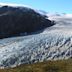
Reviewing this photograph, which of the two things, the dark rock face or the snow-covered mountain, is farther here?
the dark rock face

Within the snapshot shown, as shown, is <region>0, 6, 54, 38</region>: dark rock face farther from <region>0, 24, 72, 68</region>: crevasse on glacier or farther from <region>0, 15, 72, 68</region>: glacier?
<region>0, 24, 72, 68</region>: crevasse on glacier

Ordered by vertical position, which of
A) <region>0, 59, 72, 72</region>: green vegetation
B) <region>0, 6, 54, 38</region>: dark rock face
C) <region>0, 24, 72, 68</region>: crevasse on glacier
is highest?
<region>0, 6, 54, 38</region>: dark rock face

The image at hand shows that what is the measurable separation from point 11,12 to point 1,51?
73.8ft

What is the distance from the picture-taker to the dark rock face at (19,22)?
5560 centimetres

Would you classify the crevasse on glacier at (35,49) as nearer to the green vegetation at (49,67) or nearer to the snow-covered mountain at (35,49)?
the snow-covered mountain at (35,49)

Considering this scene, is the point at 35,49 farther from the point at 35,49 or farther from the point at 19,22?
the point at 19,22

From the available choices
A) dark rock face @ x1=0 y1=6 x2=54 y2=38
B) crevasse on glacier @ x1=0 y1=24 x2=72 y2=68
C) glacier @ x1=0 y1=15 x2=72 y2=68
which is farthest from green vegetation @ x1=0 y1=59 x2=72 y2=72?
dark rock face @ x1=0 y1=6 x2=54 y2=38

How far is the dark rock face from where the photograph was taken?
5560 cm

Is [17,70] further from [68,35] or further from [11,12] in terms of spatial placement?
[11,12]

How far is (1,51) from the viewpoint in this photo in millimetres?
39719

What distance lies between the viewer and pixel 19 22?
Result: 189 ft

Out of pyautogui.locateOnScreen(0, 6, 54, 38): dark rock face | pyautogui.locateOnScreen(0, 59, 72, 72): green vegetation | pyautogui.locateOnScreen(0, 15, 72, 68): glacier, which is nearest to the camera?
pyautogui.locateOnScreen(0, 59, 72, 72): green vegetation

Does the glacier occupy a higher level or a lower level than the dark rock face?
lower

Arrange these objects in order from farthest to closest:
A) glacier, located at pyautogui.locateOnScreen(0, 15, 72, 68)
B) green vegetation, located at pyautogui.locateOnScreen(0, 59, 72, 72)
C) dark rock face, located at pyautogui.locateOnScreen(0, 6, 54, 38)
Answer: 1. dark rock face, located at pyautogui.locateOnScreen(0, 6, 54, 38)
2. glacier, located at pyautogui.locateOnScreen(0, 15, 72, 68)
3. green vegetation, located at pyautogui.locateOnScreen(0, 59, 72, 72)
